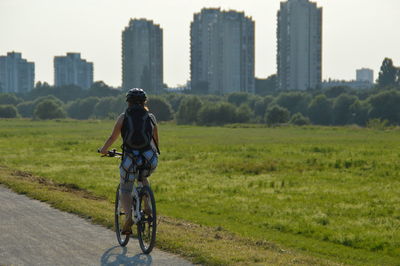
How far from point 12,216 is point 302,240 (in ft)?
21.1

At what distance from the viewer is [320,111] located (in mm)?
158500

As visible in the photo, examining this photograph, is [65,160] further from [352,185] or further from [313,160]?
[352,185]

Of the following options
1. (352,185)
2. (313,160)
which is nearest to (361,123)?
(313,160)

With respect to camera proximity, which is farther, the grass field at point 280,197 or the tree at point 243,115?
the tree at point 243,115

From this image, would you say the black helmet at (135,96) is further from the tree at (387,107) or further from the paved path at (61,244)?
the tree at (387,107)

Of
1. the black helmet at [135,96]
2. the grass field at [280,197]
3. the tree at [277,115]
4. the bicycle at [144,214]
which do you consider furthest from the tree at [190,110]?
the black helmet at [135,96]

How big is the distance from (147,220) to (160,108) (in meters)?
145

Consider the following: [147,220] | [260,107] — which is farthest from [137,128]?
[260,107]

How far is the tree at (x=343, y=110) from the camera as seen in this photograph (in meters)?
152

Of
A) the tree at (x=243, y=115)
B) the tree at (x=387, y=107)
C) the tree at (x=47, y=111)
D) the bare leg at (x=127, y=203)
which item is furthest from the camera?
the tree at (x=47, y=111)

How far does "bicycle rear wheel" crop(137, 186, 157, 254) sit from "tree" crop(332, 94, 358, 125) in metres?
144

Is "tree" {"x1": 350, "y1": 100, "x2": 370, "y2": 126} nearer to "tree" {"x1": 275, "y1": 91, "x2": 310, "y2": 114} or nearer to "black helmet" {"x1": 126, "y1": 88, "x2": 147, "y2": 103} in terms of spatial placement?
"tree" {"x1": 275, "y1": 91, "x2": 310, "y2": 114}

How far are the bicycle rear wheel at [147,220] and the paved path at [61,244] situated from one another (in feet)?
0.58

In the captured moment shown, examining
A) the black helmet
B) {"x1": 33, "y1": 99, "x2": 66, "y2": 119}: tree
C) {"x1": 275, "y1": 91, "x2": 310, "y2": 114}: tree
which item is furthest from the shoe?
{"x1": 33, "y1": 99, "x2": 66, "y2": 119}: tree
